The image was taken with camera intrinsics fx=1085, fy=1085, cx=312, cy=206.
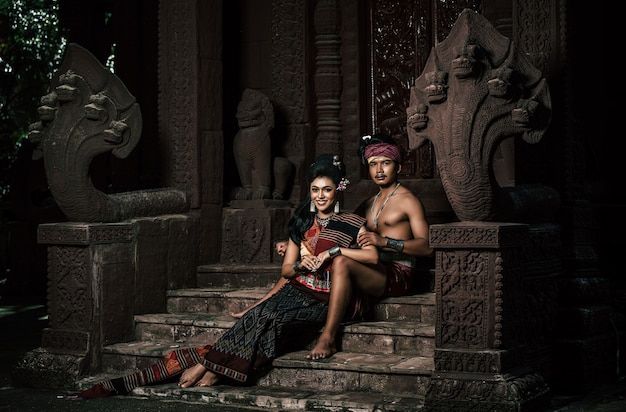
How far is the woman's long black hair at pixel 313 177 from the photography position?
24.1ft

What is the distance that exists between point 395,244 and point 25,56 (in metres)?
12.2

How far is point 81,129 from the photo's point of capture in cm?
766

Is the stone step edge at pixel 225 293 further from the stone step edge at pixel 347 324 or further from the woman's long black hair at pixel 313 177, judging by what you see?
the woman's long black hair at pixel 313 177

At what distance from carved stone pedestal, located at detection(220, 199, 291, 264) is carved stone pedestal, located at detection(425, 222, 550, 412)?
2.64 m

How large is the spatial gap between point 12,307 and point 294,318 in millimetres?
5963

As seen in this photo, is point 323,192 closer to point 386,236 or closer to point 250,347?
point 386,236

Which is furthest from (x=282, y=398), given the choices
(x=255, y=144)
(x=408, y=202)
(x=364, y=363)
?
(x=255, y=144)

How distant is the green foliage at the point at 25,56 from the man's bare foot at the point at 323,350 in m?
10.9

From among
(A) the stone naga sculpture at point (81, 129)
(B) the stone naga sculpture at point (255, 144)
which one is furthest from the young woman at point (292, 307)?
(B) the stone naga sculpture at point (255, 144)

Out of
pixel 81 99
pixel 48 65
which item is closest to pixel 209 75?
pixel 81 99

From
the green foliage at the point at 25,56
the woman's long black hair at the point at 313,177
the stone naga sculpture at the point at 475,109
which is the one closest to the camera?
the stone naga sculpture at the point at 475,109

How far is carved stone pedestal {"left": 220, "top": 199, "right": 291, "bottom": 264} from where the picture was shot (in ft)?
29.5

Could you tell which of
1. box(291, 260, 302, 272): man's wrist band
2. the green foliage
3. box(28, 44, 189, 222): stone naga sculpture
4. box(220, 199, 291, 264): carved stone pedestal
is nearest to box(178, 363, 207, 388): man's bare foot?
box(291, 260, 302, 272): man's wrist band

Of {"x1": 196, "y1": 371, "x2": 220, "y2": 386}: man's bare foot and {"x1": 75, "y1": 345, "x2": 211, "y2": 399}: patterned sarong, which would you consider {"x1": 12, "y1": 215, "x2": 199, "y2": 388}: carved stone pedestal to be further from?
{"x1": 196, "y1": 371, "x2": 220, "y2": 386}: man's bare foot
